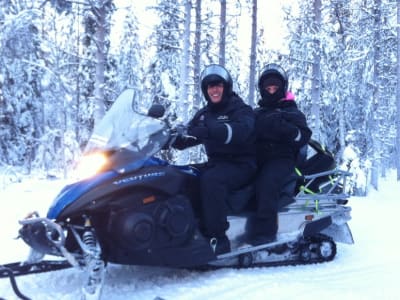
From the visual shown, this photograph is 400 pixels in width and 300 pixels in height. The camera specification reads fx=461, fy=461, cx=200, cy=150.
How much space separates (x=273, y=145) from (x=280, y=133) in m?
0.20

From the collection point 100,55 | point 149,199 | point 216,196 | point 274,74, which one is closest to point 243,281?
point 216,196

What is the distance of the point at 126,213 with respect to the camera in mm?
3559

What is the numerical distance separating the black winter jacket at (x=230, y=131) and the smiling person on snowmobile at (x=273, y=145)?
0.20 meters

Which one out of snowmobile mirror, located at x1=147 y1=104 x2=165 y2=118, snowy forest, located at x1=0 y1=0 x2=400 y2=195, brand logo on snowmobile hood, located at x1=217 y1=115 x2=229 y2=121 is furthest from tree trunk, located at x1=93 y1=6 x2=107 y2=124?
snowmobile mirror, located at x1=147 y1=104 x2=165 y2=118

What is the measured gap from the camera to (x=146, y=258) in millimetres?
3678

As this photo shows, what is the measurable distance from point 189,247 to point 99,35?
801 cm

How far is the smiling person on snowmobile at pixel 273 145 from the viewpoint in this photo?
4.45 metres

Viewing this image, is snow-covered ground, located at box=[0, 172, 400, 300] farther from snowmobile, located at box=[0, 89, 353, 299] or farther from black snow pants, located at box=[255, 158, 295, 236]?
black snow pants, located at box=[255, 158, 295, 236]

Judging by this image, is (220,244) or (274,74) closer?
(220,244)

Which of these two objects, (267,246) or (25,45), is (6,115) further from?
(267,246)

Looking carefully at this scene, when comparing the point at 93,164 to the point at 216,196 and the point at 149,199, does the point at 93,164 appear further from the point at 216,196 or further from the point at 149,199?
the point at 216,196

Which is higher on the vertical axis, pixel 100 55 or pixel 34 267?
pixel 100 55

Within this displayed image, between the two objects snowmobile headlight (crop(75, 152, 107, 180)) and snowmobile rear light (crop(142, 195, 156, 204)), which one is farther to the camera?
snowmobile rear light (crop(142, 195, 156, 204))

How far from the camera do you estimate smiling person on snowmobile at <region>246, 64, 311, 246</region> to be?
4.45 metres
